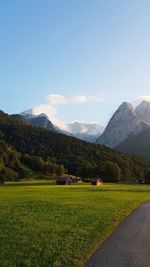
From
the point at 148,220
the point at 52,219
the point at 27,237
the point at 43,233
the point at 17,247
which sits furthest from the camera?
the point at 148,220

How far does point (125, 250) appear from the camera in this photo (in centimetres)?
1925

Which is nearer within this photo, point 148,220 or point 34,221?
point 34,221

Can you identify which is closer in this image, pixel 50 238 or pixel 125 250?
pixel 125 250

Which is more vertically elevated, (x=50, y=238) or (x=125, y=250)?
(x=50, y=238)

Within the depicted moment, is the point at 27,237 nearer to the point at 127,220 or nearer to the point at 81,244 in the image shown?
the point at 81,244

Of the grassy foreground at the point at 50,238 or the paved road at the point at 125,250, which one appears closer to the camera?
the paved road at the point at 125,250

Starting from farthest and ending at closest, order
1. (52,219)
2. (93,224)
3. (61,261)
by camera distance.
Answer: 1. (52,219)
2. (93,224)
3. (61,261)

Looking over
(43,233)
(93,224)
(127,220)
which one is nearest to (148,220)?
(127,220)

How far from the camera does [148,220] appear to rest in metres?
33.3

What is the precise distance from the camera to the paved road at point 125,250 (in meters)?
16.6

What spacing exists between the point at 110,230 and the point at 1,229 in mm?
7091

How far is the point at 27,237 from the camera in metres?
22.2

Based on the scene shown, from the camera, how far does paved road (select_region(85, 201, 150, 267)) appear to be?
16627 millimetres

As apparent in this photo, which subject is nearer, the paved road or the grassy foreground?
the paved road
